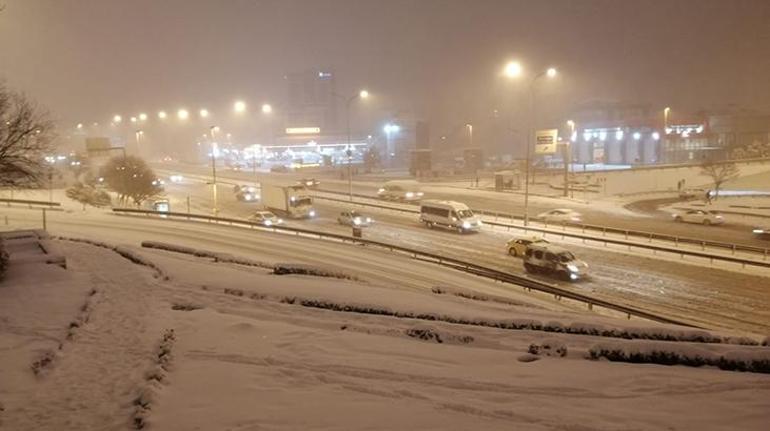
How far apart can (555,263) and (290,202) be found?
81.4ft

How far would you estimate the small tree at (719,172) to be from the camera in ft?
180

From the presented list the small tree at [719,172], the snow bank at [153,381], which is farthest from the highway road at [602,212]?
the snow bank at [153,381]

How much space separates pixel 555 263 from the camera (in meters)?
25.0

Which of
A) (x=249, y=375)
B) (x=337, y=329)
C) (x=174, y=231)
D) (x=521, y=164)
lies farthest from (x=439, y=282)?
(x=521, y=164)

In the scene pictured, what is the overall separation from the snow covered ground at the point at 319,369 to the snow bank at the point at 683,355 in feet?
0.21

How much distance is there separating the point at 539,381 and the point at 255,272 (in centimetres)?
1275

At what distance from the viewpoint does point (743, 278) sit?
78.5 ft

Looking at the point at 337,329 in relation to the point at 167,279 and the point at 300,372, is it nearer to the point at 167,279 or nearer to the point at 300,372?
the point at 300,372

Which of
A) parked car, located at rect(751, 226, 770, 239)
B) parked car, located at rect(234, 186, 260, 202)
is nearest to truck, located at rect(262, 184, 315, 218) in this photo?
parked car, located at rect(234, 186, 260, 202)

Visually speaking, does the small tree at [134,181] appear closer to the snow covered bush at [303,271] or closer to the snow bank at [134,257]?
the snow bank at [134,257]

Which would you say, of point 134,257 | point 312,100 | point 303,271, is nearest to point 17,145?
point 134,257

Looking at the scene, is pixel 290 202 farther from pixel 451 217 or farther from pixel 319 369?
pixel 319 369

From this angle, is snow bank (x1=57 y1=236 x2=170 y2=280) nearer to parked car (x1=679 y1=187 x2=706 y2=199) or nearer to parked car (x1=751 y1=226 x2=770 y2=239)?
parked car (x1=751 y1=226 x2=770 y2=239)

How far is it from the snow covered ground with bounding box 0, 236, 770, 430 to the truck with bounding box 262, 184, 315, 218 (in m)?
28.3
